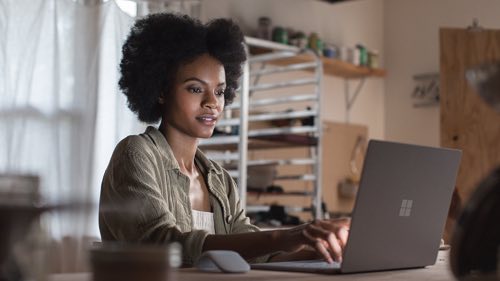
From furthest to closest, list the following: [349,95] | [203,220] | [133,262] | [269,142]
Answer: [349,95], [269,142], [203,220], [133,262]

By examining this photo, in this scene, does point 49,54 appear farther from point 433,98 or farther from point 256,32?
point 433,98

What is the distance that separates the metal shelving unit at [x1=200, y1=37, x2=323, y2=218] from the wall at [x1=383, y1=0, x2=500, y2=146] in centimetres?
118

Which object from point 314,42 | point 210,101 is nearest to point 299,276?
point 210,101

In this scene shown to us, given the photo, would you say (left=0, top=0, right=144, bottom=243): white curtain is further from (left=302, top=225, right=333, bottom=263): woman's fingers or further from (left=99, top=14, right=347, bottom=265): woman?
(left=302, top=225, right=333, bottom=263): woman's fingers

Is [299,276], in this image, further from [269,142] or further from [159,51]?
[269,142]

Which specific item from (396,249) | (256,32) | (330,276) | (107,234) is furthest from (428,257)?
(256,32)

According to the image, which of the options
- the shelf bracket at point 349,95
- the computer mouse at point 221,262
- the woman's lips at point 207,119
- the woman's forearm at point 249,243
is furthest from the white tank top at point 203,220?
the shelf bracket at point 349,95

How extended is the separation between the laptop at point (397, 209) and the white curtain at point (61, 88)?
178 centimetres

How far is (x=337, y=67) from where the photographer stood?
5.52 metres

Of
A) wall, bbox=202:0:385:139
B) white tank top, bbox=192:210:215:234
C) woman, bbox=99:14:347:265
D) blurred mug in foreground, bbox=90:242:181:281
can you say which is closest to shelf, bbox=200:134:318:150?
wall, bbox=202:0:385:139

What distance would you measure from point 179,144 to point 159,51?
277mm

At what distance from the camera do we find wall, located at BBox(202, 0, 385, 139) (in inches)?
201

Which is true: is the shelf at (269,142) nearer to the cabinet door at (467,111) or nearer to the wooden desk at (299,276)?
the cabinet door at (467,111)

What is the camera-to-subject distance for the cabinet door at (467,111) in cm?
400
